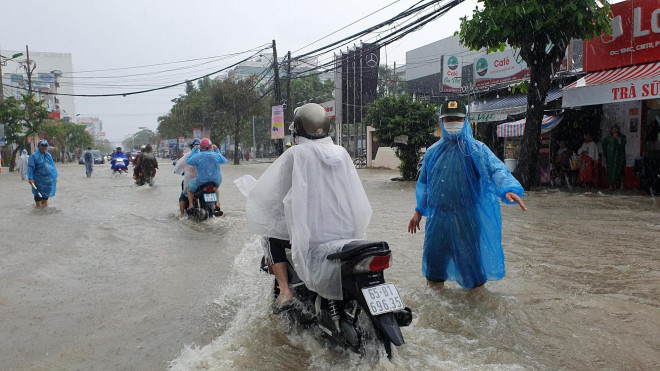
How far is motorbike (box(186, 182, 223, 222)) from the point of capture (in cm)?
876

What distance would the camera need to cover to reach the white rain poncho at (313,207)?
3.06m

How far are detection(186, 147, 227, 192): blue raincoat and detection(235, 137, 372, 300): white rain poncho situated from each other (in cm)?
535

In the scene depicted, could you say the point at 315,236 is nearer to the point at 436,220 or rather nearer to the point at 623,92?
the point at 436,220

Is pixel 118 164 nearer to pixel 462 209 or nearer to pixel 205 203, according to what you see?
pixel 205 203

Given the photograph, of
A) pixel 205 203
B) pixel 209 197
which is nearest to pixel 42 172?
pixel 205 203

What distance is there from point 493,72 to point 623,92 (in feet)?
24.0

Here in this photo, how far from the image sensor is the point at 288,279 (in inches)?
135

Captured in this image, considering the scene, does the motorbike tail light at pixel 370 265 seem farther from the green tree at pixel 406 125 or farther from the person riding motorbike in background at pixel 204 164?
the green tree at pixel 406 125

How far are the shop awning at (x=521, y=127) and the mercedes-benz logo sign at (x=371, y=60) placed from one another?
17.9 metres

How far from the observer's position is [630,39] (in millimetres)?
12336

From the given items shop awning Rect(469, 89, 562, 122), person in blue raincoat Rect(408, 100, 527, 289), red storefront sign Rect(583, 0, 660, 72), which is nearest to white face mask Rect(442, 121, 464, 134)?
person in blue raincoat Rect(408, 100, 527, 289)

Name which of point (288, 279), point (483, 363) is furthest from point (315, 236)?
point (483, 363)

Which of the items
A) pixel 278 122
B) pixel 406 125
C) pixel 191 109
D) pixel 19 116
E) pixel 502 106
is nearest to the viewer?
pixel 502 106

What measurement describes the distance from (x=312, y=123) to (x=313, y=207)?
1.75ft
